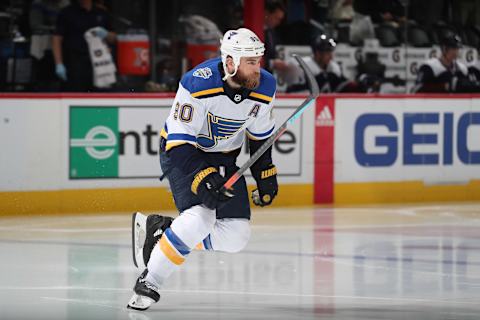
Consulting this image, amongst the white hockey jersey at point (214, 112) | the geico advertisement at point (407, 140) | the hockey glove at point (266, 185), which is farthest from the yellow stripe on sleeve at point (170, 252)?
the geico advertisement at point (407, 140)

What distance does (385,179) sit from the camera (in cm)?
1115

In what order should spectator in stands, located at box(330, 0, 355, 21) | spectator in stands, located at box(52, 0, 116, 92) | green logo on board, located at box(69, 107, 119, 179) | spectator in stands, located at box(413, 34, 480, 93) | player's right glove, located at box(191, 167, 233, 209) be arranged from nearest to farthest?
player's right glove, located at box(191, 167, 233, 209) < green logo on board, located at box(69, 107, 119, 179) < spectator in stands, located at box(52, 0, 116, 92) < spectator in stands, located at box(413, 34, 480, 93) < spectator in stands, located at box(330, 0, 355, 21)

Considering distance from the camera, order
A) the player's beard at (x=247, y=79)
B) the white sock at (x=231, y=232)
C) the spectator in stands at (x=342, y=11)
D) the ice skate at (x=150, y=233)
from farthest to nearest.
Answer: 1. the spectator in stands at (x=342, y=11)
2. the ice skate at (x=150, y=233)
3. the white sock at (x=231, y=232)
4. the player's beard at (x=247, y=79)

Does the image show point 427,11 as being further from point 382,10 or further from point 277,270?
point 277,270

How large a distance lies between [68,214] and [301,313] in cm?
438

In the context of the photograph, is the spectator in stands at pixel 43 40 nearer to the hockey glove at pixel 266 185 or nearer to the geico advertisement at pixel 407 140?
the geico advertisement at pixel 407 140

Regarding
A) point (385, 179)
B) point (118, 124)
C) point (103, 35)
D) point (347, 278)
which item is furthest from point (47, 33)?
point (347, 278)

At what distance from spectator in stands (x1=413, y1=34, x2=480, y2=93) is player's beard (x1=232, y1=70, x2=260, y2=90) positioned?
633 centimetres

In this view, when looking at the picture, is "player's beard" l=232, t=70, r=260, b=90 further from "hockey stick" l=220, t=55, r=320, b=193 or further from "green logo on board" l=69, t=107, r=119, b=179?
"green logo on board" l=69, t=107, r=119, b=179

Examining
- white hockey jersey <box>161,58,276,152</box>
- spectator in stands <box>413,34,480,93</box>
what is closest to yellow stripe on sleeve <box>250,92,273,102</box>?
white hockey jersey <box>161,58,276,152</box>

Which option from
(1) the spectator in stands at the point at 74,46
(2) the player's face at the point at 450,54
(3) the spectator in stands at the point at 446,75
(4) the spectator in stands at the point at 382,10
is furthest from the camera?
(4) the spectator in stands at the point at 382,10

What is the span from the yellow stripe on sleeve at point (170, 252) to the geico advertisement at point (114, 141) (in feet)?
14.3

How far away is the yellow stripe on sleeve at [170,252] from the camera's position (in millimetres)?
5820

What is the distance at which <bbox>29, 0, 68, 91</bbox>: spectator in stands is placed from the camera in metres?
11.0
